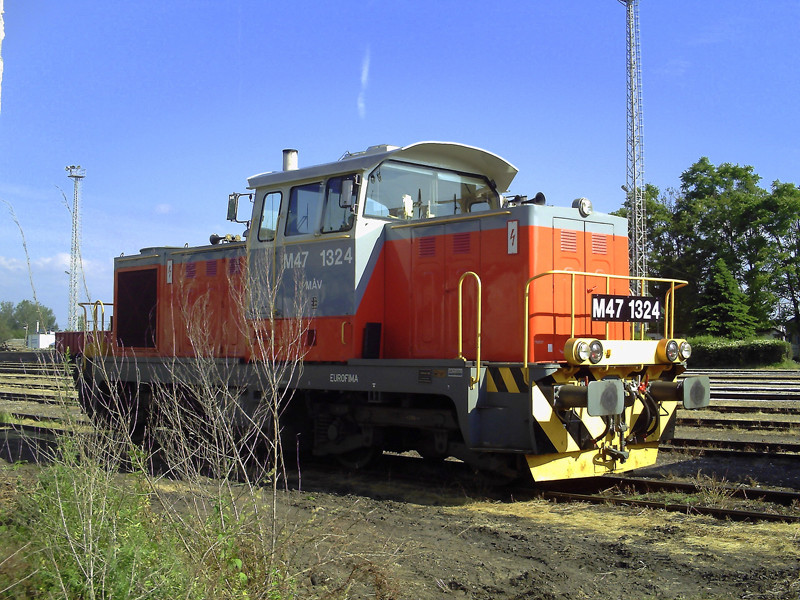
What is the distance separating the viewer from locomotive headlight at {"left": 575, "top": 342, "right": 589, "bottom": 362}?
7.04 meters

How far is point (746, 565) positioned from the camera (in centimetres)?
517

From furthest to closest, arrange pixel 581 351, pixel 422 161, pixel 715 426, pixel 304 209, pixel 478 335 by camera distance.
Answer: pixel 715 426 → pixel 304 209 → pixel 422 161 → pixel 478 335 → pixel 581 351

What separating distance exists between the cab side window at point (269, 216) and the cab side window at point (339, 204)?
80 cm

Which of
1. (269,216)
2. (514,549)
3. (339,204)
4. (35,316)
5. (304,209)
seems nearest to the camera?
(35,316)

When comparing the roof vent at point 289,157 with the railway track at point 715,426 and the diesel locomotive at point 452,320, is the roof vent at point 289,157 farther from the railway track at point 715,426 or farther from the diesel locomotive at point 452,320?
the railway track at point 715,426

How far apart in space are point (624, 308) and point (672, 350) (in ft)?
2.58

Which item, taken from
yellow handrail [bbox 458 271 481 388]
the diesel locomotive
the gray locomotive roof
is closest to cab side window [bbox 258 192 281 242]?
the diesel locomotive

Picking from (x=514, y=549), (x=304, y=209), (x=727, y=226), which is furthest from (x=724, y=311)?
(x=514, y=549)

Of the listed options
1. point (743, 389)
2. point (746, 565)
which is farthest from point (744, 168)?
point (746, 565)

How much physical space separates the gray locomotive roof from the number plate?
241 cm

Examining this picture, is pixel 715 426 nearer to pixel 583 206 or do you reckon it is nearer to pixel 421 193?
pixel 583 206

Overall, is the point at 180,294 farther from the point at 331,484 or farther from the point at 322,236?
the point at 331,484

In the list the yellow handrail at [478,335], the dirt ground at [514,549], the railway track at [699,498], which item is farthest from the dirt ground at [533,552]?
the yellow handrail at [478,335]

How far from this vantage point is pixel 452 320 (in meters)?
8.06
